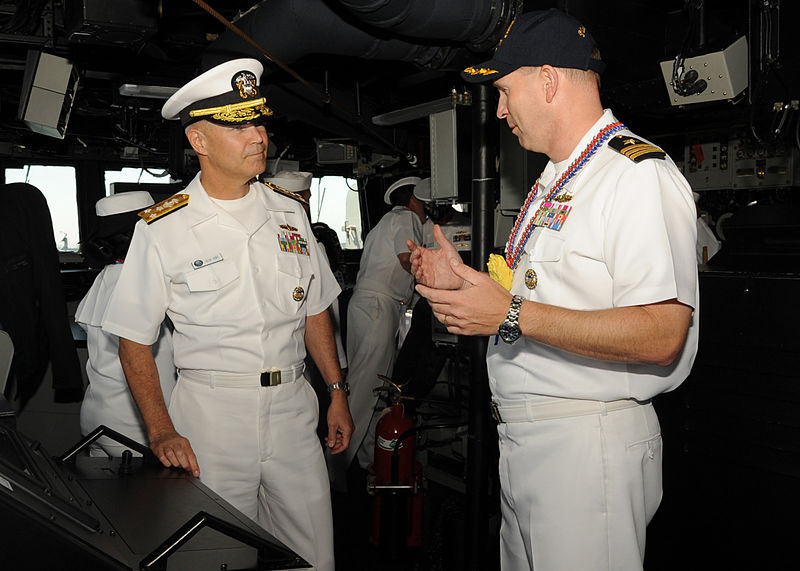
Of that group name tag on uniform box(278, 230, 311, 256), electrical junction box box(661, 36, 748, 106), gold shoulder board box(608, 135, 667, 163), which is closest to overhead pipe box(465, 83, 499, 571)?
electrical junction box box(661, 36, 748, 106)

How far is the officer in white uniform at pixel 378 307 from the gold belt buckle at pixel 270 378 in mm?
2823

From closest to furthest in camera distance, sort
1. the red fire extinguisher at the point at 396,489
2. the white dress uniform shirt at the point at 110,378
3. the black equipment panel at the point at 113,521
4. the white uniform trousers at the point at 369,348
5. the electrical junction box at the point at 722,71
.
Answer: the black equipment panel at the point at 113,521 → the white dress uniform shirt at the point at 110,378 → the electrical junction box at the point at 722,71 → the red fire extinguisher at the point at 396,489 → the white uniform trousers at the point at 369,348

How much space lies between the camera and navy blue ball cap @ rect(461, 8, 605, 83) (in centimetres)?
161

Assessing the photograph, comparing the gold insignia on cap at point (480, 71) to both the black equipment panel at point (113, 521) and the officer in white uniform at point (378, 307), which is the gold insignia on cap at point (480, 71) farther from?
the officer in white uniform at point (378, 307)

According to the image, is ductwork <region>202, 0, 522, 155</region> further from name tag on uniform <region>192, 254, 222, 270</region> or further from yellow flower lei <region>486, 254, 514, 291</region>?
yellow flower lei <region>486, 254, 514, 291</region>

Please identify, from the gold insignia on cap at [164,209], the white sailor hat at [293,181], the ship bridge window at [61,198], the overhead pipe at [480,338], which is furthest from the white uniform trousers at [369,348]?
the ship bridge window at [61,198]

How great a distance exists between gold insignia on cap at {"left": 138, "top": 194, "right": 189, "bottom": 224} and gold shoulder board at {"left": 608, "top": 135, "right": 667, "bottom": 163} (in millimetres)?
1273

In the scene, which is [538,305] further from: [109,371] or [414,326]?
[414,326]

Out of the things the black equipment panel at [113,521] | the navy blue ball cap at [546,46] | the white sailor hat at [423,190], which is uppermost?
the navy blue ball cap at [546,46]

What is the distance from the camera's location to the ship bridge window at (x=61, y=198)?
8555 millimetres

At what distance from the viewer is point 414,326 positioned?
4.40 metres

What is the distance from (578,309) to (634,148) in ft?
1.18

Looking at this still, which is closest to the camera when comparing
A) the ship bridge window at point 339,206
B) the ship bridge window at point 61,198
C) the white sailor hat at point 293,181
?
the white sailor hat at point 293,181

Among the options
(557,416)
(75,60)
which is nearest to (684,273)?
(557,416)
